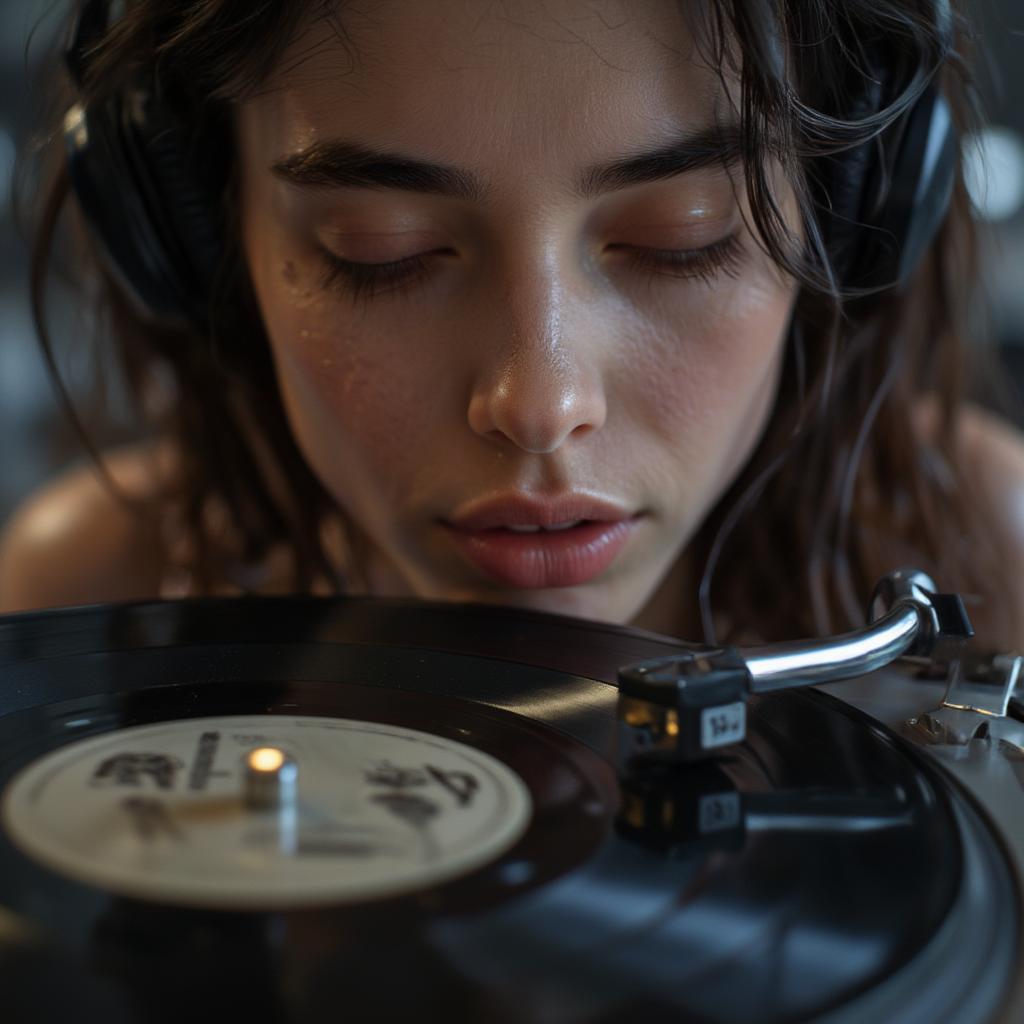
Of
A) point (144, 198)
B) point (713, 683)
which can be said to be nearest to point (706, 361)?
point (713, 683)

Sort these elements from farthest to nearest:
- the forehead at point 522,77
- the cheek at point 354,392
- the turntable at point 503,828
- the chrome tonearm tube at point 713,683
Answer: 1. the cheek at point 354,392
2. the forehead at point 522,77
3. the chrome tonearm tube at point 713,683
4. the turntable at point 503,828

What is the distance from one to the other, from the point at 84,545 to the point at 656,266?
84cm

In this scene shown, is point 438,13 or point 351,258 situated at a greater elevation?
point 438,13

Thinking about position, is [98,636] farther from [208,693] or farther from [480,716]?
[480,716]

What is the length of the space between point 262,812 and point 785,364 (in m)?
0.61

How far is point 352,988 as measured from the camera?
1.16 ft

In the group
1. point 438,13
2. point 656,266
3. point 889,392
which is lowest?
point 889,392

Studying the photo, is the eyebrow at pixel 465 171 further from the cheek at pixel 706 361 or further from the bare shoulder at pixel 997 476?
the bare shoulder at pixel 997 476

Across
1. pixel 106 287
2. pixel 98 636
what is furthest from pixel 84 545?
pixel 98 636

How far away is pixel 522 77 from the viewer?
617 mm

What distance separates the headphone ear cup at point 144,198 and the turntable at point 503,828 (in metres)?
0.28

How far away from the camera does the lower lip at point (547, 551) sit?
0.75 metres

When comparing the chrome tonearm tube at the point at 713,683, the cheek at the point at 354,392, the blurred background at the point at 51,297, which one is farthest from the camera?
the blurred background at the point at 51,297

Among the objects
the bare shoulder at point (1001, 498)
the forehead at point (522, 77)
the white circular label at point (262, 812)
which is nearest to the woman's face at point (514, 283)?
the forehead at point (522, 77)
